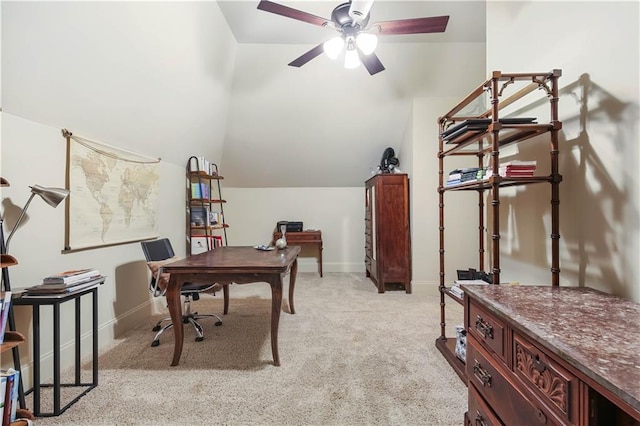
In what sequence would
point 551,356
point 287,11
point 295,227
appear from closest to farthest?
point 551,356 → point 287,11 → point 295,227

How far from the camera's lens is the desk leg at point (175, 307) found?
83.0 inches

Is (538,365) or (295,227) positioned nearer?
(538,365)

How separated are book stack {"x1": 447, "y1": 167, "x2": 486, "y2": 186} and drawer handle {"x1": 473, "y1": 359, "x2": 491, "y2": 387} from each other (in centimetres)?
112

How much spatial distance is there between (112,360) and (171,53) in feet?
8.35

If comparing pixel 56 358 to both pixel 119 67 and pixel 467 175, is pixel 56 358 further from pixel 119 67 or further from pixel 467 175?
pixel 467 175

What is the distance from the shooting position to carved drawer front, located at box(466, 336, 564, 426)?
2.83ft

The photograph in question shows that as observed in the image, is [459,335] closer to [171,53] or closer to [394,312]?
[394,312]

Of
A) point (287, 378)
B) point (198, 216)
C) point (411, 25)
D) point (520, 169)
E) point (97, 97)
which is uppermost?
point (411, 25)

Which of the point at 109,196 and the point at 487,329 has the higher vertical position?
the point at 109,196

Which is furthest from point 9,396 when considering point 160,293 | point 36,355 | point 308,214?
point 308,214

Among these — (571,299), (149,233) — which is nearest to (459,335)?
(571,299)

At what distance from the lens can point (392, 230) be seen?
4145mm

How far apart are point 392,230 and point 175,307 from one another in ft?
9.53

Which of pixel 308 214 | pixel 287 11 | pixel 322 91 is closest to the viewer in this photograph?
pixel 287 11
